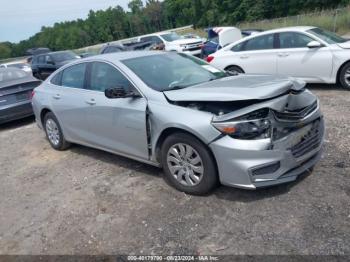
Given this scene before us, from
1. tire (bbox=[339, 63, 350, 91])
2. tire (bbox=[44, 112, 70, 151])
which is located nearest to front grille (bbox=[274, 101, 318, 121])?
tire (bbox=[44, 112, 70, 151])

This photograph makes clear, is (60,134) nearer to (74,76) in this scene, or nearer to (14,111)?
(74,76)

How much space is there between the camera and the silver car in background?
3.78 metres

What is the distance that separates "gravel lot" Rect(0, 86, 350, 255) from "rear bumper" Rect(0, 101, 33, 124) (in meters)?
3.75

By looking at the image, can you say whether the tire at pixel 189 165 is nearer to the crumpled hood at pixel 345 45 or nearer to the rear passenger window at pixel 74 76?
the rear passenger window at pixel 74 76

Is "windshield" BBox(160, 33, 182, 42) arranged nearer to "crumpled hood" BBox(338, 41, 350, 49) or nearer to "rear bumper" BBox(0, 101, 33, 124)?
"rear bumper" BBox(0, 101, 33, 124)

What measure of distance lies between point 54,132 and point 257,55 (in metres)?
5.26

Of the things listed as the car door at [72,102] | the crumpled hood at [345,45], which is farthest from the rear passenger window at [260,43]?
the car door at [72,102]

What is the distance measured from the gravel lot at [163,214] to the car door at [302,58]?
9.55 ft

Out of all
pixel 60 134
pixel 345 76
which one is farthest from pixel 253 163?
pixel 345 76

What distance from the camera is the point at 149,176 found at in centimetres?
505

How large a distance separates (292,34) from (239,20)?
63.2 meters

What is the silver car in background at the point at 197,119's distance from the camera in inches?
149

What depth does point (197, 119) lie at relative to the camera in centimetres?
397

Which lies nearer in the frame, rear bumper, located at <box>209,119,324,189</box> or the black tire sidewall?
rear bumper, located at <box>209,119,324,189</box>
